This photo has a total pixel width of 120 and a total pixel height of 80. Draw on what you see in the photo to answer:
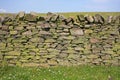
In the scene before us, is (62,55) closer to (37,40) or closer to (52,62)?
(52,62)

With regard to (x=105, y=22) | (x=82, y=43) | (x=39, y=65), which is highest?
(x=105, y=22)

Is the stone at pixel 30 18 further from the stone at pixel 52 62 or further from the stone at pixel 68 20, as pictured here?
the stone at pixel 52 62

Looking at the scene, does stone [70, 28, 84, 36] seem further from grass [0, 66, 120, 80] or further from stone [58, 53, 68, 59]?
grass [0, 66, 120, 80]

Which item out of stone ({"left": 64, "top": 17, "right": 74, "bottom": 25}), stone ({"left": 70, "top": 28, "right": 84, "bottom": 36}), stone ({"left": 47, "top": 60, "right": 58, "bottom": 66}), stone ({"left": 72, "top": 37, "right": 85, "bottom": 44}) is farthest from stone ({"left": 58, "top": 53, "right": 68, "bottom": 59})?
stone ({"left": 64, "top": 17, "right": 74, "bottom": 25})

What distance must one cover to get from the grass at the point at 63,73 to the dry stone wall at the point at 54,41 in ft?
2.80

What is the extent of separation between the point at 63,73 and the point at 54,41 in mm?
2734

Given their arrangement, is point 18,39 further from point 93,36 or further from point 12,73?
point 93,36

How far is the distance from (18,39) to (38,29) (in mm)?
1165

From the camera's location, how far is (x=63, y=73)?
44.3 ft

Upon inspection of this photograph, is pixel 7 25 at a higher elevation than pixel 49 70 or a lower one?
higher

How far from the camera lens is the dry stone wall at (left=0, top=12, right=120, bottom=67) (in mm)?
15781

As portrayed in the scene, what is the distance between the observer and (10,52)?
15.8 m

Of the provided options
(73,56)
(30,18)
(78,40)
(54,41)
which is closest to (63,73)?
(73,56)

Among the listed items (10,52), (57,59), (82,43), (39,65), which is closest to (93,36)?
(82,43)
